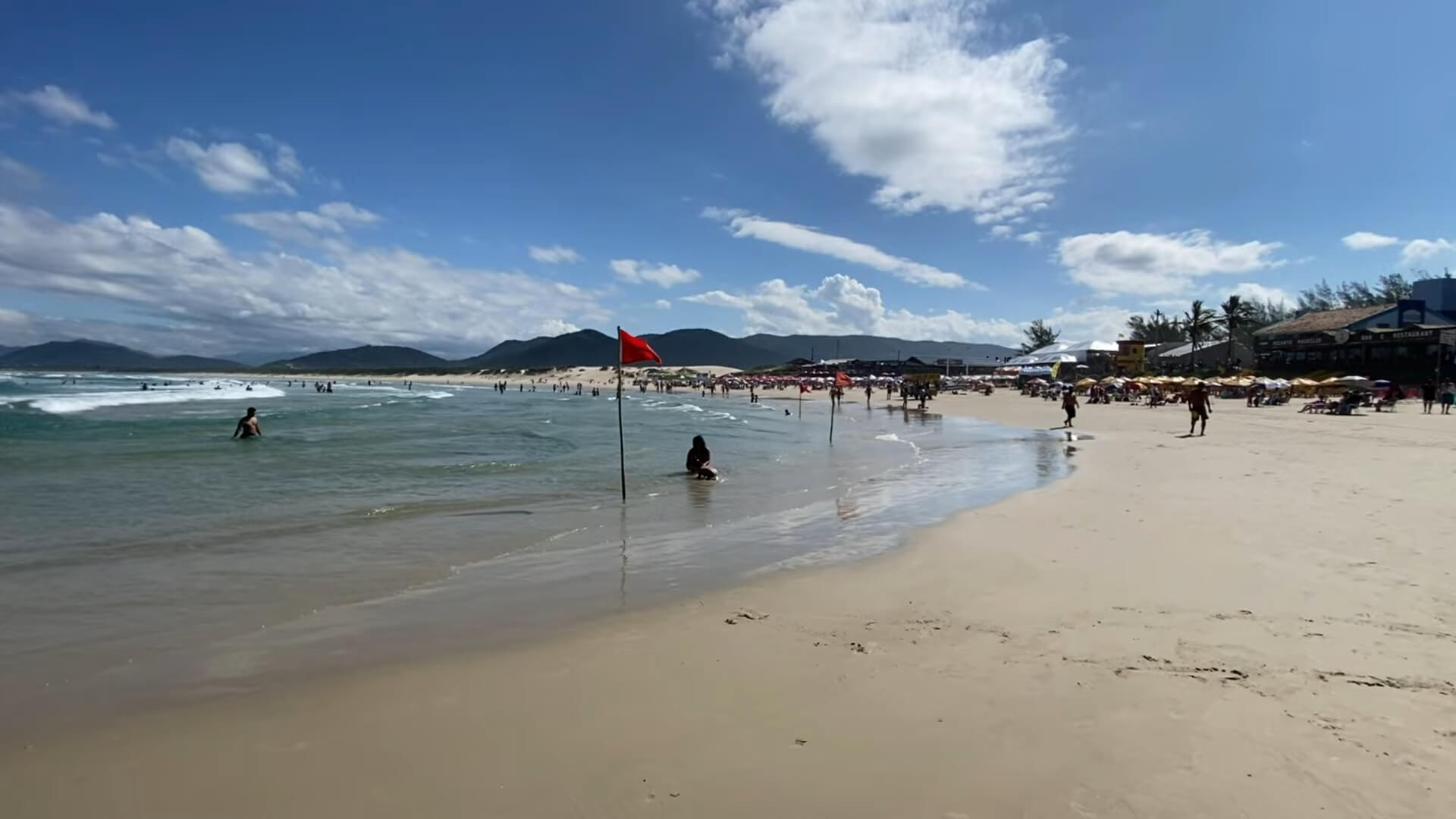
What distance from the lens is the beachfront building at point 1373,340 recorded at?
1843 inches

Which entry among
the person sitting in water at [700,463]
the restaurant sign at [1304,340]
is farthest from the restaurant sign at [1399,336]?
the person sitting in water at [700,463]

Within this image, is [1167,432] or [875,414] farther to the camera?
[875,414]

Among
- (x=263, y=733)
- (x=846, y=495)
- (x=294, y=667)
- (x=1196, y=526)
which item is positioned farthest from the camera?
(x=846, y=495)

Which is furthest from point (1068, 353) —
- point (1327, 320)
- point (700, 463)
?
point (700, 463)

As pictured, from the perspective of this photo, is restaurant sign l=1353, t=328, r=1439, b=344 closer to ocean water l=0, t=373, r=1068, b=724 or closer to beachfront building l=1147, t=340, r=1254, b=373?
beachfront building l=1147, t=340, r=1254, b=373

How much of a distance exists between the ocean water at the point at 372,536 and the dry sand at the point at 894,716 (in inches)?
33.1

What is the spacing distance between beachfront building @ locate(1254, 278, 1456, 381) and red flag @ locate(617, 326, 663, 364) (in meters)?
55.4

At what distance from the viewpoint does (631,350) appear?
1124 centimetres

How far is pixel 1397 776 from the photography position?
315 cm

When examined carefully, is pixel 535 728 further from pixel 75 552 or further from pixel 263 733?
pixel 75 552

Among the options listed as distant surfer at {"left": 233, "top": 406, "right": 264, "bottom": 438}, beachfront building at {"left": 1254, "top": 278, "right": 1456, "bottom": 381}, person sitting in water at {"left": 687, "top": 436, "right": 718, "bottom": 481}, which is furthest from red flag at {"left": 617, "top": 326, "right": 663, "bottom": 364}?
beachfront building at {"left": 1254, "top": 278, "right": 1456, "bottom": 381}

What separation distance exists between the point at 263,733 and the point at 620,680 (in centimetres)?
191

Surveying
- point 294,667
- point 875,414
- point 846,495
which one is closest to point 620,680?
point 294,667

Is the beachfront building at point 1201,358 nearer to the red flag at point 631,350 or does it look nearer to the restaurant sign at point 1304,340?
the restaurant sign at point 1304,340
